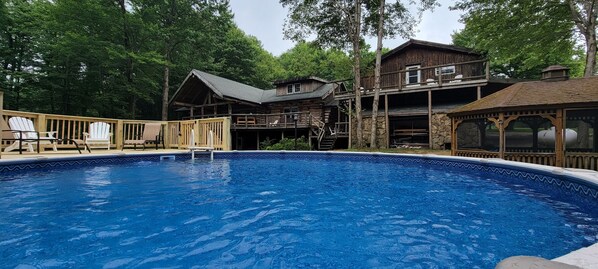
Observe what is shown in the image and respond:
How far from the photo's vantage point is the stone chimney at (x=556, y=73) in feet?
29.0

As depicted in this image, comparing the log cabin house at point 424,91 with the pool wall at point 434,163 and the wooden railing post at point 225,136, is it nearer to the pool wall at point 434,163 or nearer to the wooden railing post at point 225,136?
the pool wall at point 434,163

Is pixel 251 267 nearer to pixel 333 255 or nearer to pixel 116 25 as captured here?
pixel 333 255

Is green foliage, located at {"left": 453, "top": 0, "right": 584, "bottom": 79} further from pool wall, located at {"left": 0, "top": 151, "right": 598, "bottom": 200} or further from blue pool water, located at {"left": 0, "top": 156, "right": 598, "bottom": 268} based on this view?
blue pool water, located at {"left": 0, "top": 156, "right": 598, "bottom": 268}

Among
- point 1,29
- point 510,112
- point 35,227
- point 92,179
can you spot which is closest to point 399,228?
point 35,227

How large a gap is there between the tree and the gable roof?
3.29 meters

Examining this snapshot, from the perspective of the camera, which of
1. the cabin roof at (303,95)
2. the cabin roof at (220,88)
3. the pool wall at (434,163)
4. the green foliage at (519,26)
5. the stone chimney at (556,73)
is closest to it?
the pool wall at (434,163)

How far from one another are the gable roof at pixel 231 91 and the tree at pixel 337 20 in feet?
10.8

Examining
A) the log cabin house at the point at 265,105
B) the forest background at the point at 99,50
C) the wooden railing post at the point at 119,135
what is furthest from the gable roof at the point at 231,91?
the wooden railing post at the point at 119,135

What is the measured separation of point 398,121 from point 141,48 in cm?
2031

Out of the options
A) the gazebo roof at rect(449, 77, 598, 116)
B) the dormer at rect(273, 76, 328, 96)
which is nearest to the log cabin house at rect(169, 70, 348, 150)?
the dormer at rect(273, 76, 328, 96)

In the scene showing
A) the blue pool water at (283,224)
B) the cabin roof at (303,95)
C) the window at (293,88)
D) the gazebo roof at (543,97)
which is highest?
the window at (293,88)

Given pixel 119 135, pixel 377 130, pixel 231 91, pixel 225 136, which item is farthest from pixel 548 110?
pixel 231 91

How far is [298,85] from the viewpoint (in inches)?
879

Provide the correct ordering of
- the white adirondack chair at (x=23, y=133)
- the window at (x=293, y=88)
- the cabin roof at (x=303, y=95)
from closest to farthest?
the white adirondack chair at (x=23, y=133) < the cabin roof at (x=303, y=95) < the window at (x=293, y=88)
